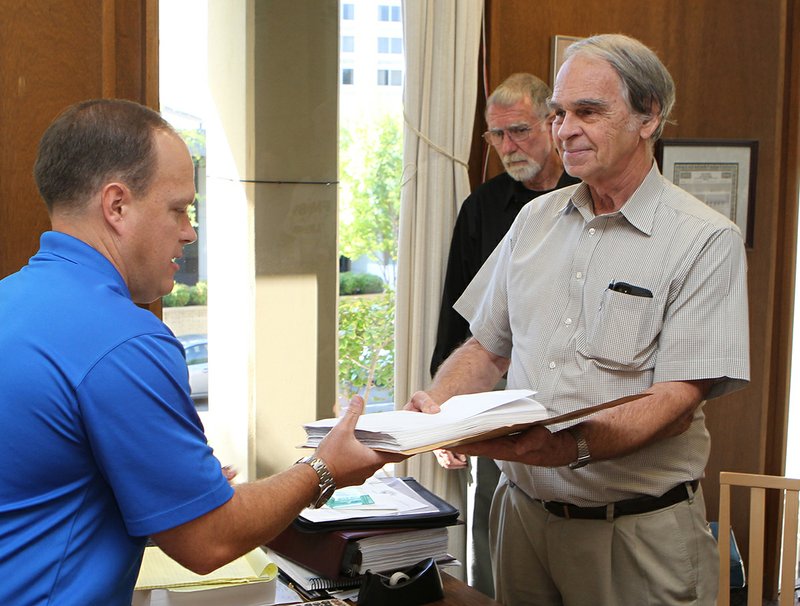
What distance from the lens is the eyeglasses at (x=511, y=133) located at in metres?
3.03

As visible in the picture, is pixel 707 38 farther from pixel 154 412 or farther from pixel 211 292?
pixel 154 412

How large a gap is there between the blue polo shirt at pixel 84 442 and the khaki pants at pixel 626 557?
98cm

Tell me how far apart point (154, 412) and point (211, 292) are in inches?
70.0

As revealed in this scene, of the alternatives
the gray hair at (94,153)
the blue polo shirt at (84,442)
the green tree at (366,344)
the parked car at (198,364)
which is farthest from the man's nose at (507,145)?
the blue polo shirt at (84,442)

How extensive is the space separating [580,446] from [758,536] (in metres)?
0.61

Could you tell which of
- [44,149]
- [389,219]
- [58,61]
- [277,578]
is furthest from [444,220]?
[44,149]

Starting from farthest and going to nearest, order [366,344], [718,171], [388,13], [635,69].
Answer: [718,171]
[366,344]
[388,13]
[635,69]

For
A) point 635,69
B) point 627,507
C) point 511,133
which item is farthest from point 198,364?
point 635,69

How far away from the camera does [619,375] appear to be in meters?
1.90

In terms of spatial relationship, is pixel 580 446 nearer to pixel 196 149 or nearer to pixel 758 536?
pixel 758 536

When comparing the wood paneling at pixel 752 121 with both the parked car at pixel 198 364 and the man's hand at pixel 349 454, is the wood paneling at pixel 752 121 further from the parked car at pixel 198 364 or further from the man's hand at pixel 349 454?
the man's hand at pixel 349 454

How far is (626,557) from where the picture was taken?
1941mm

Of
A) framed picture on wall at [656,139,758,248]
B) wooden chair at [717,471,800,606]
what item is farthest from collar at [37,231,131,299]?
framed picture on wall at [656,139,758,248]

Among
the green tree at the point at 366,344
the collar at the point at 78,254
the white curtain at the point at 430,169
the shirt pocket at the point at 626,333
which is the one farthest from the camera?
the green tree at the point at 366,344
